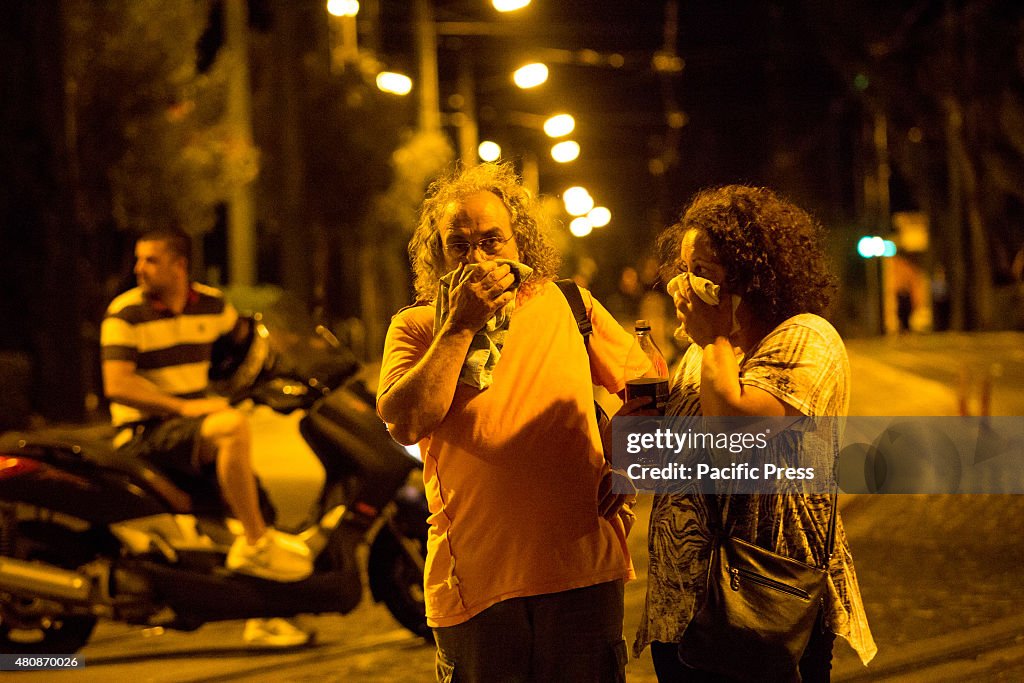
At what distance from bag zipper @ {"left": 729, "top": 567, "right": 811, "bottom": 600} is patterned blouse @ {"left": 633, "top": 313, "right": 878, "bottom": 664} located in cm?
8

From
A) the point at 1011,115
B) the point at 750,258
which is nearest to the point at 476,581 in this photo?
the point at 750,258

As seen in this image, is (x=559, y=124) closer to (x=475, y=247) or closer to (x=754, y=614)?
(x=475, y=247)

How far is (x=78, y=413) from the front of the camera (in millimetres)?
15711

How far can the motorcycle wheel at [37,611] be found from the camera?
5441 mm

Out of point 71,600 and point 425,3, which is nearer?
point 71,600

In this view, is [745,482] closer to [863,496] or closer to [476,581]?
[476,581]

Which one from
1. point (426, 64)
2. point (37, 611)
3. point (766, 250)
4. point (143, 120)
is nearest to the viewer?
point (766, 250)

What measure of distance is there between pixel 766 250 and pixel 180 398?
339cm

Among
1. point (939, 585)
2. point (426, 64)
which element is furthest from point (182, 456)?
point (426, 64)

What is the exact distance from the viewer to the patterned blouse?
9.42 feet

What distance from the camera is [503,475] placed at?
287 cm

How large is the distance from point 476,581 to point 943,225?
38.8 meters

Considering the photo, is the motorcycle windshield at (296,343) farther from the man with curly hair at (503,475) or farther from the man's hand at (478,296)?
the man's hand at (478,296)

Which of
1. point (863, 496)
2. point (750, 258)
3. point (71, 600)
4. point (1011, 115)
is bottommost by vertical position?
point (863, 496)
